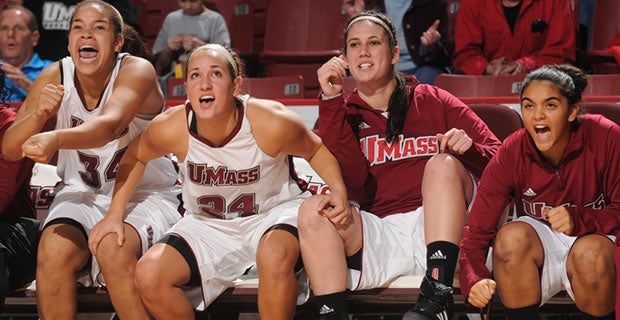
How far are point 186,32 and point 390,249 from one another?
10.5 ft

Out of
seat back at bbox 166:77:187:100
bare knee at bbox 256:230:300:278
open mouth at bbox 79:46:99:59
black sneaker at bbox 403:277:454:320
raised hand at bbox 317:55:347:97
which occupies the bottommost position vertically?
black sneaker at bbox 403:277:454:320

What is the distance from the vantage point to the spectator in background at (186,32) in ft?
→ 18.3

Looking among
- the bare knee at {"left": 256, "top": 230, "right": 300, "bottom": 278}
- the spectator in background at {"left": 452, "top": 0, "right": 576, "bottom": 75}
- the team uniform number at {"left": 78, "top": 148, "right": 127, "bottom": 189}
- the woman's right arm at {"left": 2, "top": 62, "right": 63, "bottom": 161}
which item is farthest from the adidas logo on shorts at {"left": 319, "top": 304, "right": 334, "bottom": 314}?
the spectator in background at {"left": 452, "top": 0, "right": 576, "bottom": 75}

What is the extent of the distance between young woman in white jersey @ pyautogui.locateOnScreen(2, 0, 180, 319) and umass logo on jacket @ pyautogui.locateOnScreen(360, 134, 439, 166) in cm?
77

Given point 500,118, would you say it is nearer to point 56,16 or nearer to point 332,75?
point 332,75

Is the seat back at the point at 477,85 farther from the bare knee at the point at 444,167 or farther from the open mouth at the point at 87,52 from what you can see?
the open mouth at the point at 87,52

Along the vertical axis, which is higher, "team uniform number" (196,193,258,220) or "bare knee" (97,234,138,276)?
"team uniform number" (196,193,258,220)

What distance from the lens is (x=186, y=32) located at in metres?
5.79

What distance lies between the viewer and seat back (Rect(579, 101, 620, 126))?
3346 mm

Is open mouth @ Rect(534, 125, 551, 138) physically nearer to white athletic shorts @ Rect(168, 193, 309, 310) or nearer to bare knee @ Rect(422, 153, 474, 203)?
bare knee @ Rect(422, 153, 474, 203)

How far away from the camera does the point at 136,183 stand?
3.10 m

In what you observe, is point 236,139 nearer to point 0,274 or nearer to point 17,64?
point 0,274

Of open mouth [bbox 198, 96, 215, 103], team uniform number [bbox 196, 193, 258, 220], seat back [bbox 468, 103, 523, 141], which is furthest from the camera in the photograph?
seat back [bbox 468, 103, 523, 141]

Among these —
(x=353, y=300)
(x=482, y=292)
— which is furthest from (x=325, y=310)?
(x=482, y=292)
